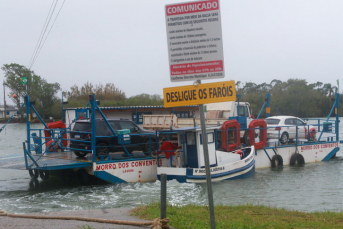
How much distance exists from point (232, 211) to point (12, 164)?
10.8 metres

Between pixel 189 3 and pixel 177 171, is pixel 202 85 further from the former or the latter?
pixel 177 171

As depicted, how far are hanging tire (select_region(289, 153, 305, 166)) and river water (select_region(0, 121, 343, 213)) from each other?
311 cm

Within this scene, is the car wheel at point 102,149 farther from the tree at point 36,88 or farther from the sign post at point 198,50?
the tree at point 36,88

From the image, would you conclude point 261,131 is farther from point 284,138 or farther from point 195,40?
point 195,40

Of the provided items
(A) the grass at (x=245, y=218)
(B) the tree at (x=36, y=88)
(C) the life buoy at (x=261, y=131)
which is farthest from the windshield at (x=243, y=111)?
(B) the tree at (x=36, y=88)

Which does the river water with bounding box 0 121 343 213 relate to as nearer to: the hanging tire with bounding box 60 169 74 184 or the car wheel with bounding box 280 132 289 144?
the hanging tire with bounding box 60 169 74 184

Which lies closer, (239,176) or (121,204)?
(121,204)

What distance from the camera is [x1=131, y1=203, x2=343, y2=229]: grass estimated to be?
6114mm

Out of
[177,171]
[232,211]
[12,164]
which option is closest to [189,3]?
[232,211]

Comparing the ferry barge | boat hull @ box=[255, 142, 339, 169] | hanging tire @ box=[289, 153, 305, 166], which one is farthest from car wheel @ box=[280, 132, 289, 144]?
the ferry barge

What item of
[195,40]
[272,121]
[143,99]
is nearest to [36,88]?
[143,99]

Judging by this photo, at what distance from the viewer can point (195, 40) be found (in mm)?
4449

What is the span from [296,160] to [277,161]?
1.60m

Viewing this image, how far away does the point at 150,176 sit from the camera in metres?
15.8
